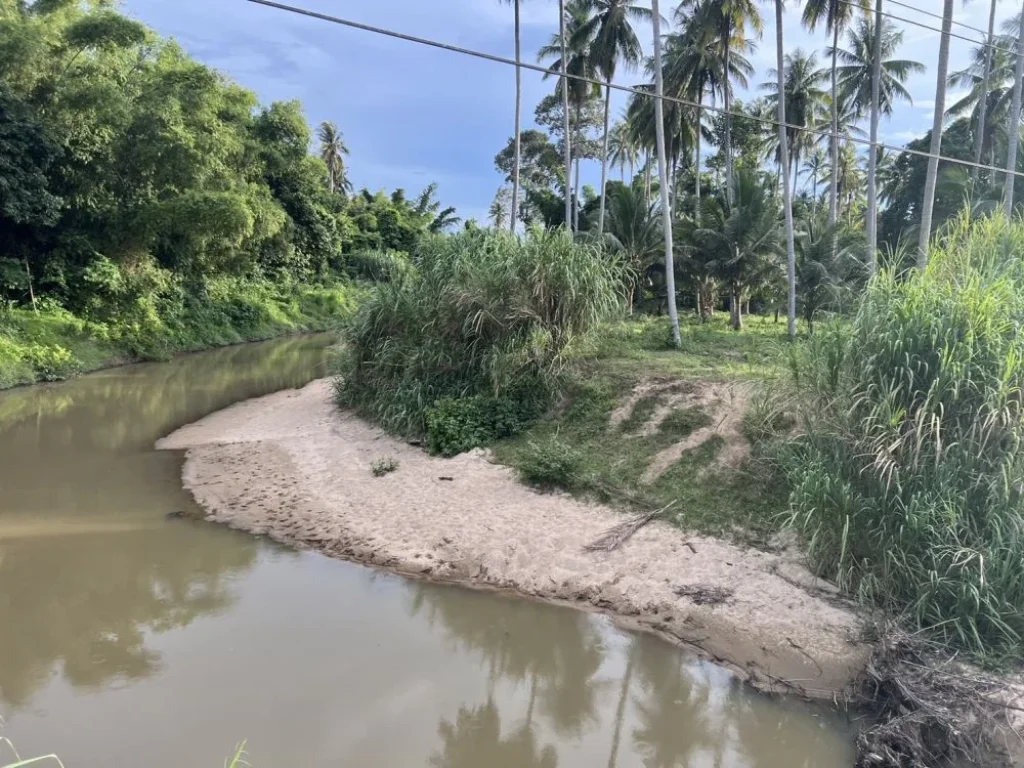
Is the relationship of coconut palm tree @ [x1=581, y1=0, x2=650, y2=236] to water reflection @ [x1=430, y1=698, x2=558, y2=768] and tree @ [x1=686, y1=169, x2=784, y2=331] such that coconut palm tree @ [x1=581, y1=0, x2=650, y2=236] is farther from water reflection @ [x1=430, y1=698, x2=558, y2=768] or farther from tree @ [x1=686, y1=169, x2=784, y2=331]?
water reflection @ [x1=430, y1=698, x2=558, y2=768]

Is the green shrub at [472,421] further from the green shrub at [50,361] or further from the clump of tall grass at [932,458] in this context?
the green shrub at [50,361]

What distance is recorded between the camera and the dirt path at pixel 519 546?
5223 millimetres

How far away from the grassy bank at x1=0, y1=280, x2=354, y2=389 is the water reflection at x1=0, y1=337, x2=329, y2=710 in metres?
2.14

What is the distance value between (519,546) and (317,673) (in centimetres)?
252

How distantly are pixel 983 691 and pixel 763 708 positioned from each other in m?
1.32

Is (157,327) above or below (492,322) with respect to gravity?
below

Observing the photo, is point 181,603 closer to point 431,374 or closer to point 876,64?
point 431,374

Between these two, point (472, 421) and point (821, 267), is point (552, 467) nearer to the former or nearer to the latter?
point (472, 421)

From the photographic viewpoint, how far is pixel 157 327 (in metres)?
21.0

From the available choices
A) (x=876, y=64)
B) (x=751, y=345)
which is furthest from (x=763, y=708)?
(x=876, y=64)

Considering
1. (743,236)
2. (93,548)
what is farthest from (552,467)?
(743,236)

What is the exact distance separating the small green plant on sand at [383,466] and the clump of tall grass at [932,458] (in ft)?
18.0

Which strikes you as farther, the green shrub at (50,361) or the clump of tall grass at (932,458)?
the green shrub at (50,361)

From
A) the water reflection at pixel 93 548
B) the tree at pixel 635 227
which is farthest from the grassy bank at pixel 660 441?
the tree at pixel 635 227
